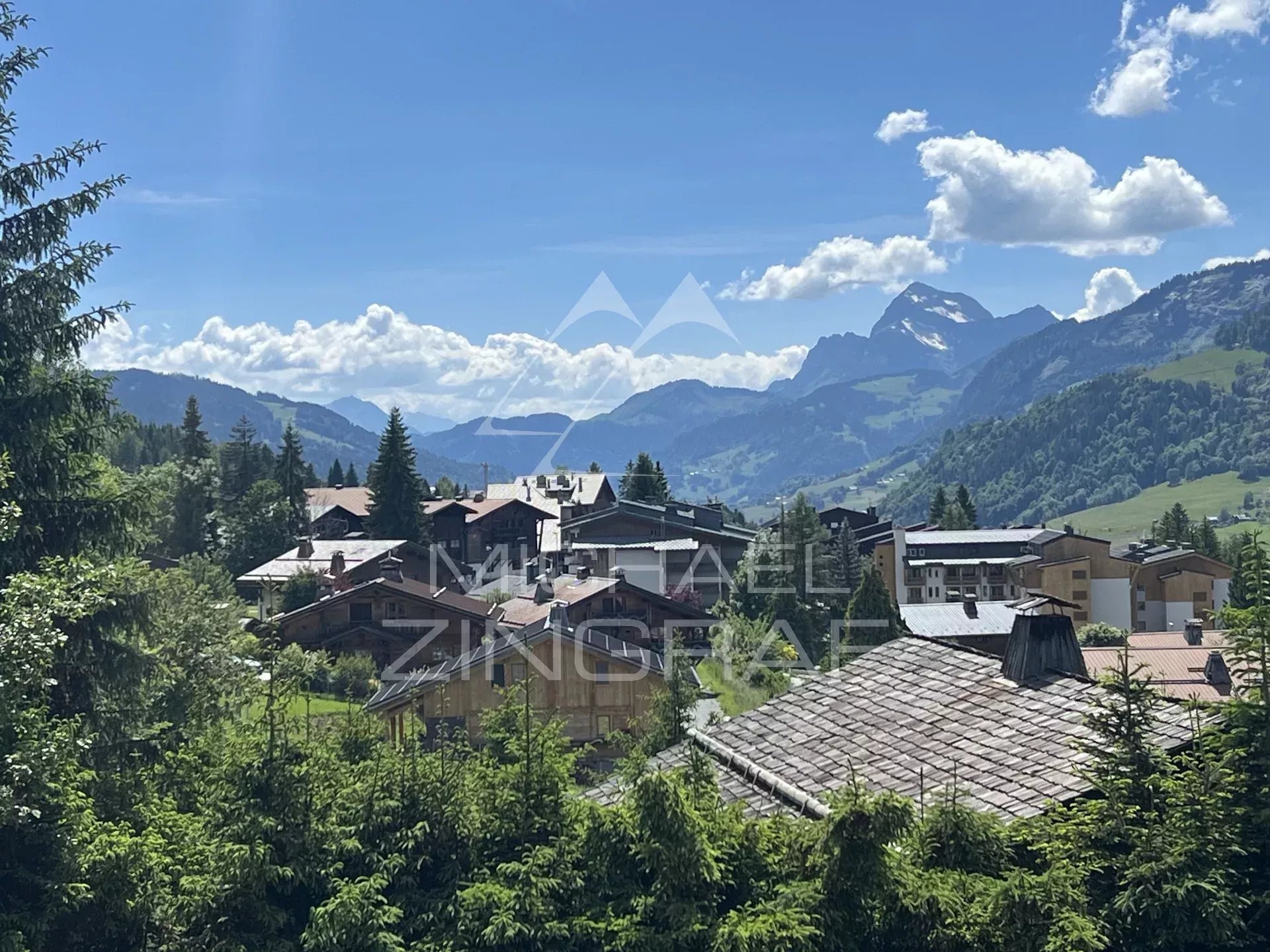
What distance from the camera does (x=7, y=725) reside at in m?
9.95

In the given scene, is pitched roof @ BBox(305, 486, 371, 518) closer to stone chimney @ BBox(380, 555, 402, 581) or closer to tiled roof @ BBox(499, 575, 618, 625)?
stone chimney @ BBox(380, 555, 402, 581)

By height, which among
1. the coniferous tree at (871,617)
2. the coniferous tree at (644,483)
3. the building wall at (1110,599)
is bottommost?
the building wall at (1110,599)

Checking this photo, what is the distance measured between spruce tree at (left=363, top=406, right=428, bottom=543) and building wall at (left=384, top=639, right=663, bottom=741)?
42.7m

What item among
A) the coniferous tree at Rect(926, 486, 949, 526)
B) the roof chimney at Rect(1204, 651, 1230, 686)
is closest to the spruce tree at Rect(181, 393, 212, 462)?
the coniferous tree at Rect(926, 486, 949, 526)

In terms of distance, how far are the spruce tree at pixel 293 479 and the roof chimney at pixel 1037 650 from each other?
67750 mm

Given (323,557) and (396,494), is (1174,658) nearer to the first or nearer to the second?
(323,557)

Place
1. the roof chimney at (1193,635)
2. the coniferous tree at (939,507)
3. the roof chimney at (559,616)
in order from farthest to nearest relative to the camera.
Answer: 1. the coniferous tree at (939,507)
2. the roof chimney at (1193,635)
3. the roof chimney at (559,616)

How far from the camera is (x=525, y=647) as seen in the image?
31656 millimetres

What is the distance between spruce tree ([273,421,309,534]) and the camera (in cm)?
7606

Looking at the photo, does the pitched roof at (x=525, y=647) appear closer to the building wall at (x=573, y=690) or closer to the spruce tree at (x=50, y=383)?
the building wall at (x=573, y=690)

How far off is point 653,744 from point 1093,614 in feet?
206

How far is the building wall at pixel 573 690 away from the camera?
31.2 meters

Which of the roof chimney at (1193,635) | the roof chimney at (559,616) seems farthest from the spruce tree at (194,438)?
the roof chimney at (1193,635)

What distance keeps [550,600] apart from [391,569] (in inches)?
603
